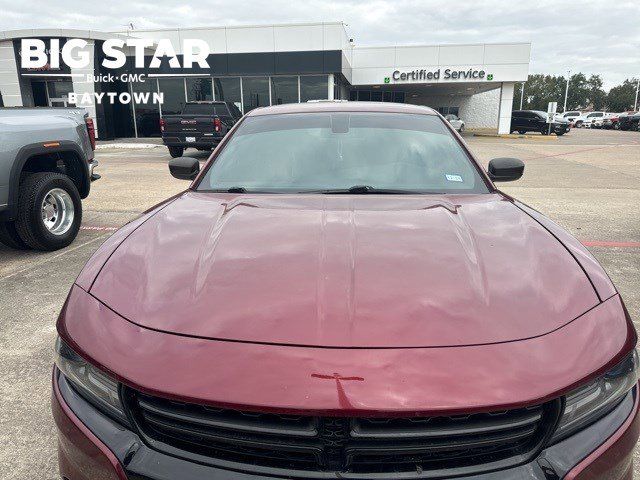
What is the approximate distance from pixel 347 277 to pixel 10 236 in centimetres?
503

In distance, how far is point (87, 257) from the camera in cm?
507

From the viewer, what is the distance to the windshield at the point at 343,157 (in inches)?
106

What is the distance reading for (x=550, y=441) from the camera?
4.32 ft

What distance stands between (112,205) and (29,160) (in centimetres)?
275

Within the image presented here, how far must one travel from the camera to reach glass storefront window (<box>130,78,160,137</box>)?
82.6 feet

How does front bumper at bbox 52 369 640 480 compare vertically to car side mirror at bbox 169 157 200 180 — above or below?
below

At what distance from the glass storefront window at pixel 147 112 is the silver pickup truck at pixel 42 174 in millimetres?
20693

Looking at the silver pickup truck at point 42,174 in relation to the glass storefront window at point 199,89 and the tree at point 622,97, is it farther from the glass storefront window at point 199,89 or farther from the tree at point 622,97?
the tree at point 622,97

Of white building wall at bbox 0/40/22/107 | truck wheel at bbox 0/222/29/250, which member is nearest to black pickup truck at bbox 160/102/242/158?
truck wheel at bbox 0/222/29/250

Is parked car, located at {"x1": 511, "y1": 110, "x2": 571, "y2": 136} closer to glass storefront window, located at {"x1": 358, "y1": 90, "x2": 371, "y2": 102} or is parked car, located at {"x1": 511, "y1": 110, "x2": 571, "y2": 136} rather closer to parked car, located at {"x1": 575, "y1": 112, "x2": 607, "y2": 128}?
glass storefront window, located at {"x1": 358, "y1": 90, "x2": 371, "y2": 102}

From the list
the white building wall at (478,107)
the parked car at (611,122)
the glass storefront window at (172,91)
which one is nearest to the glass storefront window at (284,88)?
the glass storefront window at (172,91)

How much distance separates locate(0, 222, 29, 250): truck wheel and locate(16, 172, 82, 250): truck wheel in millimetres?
187

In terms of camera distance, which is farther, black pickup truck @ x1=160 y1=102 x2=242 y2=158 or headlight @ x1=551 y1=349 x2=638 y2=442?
black pickup truck @ x1=160 y1=102 x2=242 y2=158

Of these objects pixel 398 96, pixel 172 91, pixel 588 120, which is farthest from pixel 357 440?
pixel 588 120
